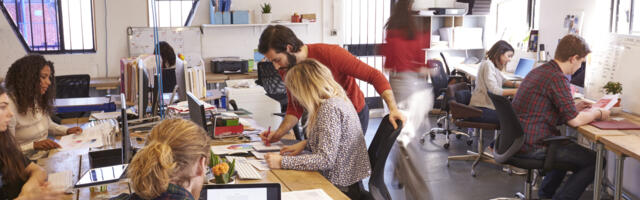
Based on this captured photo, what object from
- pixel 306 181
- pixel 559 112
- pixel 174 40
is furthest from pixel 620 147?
pixel 174 40

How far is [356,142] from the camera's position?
2719mm

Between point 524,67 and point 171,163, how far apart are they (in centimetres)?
598

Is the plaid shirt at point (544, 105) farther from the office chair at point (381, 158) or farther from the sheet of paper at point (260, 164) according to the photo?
the sheet of paper at point (260, 164)

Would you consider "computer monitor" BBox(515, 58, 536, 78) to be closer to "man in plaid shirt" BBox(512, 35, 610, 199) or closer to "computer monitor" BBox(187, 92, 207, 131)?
"man in plaid shirt" BBox(512, 35, 610, 199)

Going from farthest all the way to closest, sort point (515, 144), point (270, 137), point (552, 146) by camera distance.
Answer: point (515, 144) < point (552, 146) < point (270, 137)

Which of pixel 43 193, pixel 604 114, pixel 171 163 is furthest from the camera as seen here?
pixel 604 114

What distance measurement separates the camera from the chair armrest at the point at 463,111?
16.8 feet

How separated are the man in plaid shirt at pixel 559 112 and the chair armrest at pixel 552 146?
5 centimetres

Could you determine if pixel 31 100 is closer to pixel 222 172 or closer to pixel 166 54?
pixel 222 172

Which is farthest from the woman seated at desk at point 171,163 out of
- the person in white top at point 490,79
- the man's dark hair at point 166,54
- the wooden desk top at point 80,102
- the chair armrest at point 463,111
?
the man's dark hair at point 166,54

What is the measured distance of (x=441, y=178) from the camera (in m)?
5.05

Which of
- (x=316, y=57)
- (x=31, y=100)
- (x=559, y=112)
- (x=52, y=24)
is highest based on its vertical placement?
(x=52, y=24)

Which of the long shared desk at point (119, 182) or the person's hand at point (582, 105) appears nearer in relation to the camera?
the long shared desk at point (119, 182)

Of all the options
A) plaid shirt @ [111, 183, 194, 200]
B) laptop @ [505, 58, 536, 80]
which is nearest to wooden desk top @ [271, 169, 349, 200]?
plaid shirt @ [111, 183, 194, 200]
